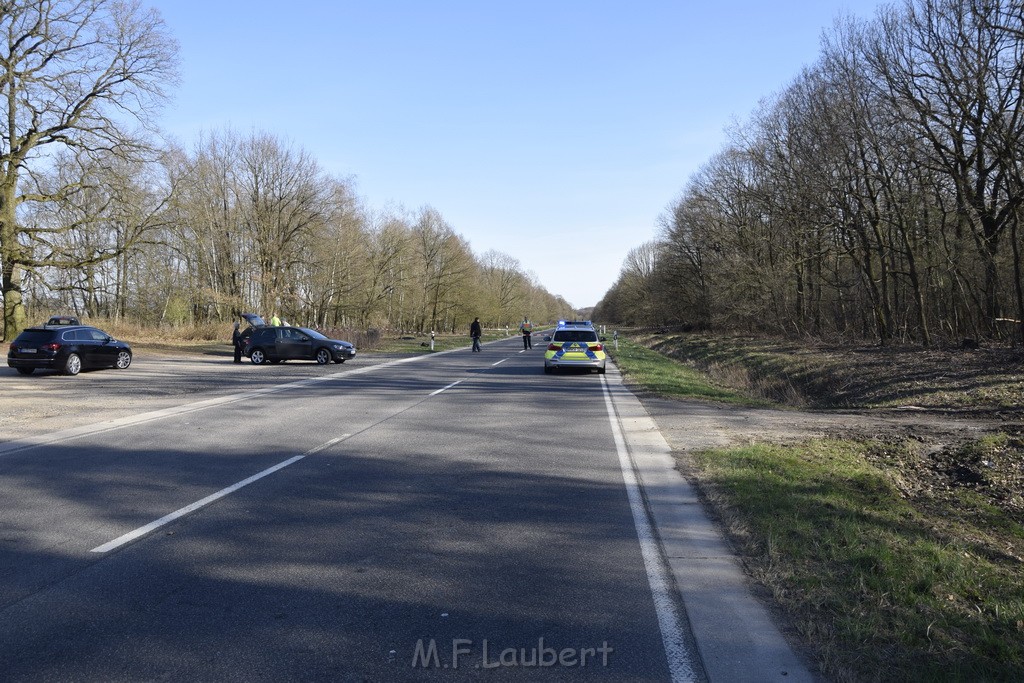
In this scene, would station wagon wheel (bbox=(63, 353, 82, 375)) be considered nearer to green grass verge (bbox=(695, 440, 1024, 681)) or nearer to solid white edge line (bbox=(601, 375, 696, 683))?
solid white edge line (bbox=(601, 375, 696, 683))

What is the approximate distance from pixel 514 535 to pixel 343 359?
938 inches

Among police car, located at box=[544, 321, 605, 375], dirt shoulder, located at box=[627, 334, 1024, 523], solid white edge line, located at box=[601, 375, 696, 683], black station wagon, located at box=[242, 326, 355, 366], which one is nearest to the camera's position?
solid white edge line, located at box=[601, 375, 696, 683]

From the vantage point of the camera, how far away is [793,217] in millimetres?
30750

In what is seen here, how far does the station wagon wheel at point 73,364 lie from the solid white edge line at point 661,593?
20.1m

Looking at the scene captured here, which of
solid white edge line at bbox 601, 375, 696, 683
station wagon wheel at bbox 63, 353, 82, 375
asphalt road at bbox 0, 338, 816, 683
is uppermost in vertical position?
station wagon wheel at bbox 63, 353, 82, 375

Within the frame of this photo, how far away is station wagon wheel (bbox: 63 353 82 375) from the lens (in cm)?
2198

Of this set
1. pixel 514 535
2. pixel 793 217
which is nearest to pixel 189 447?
pixel 514 535

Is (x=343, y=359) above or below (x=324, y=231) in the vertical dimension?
below

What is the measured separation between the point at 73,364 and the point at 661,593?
74.5ft

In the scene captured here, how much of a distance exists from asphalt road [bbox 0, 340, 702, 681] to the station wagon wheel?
41.4 feet

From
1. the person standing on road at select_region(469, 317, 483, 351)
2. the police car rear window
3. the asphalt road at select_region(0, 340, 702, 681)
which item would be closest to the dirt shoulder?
the asphalt road at select_region(0, 340, 702, 681)

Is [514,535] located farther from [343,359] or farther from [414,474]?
[343,359]

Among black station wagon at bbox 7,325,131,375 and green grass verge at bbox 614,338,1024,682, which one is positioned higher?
black station wagon at bbox 7,325,131,375

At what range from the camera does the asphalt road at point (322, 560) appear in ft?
12.6
